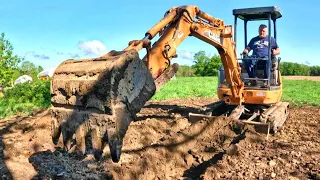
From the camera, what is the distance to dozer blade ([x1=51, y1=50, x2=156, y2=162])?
146 inches

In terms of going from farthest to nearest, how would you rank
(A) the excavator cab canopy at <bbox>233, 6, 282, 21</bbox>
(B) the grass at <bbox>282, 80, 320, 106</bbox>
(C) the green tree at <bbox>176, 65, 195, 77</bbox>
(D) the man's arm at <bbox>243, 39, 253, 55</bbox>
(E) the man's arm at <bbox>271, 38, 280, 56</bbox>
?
(C) the green tree at <bbox>176, 65, 195, 77</bbox> → (B) the grass at <bbox>282, 80, 320, 106</bbox> → (D) the man's arm at <bbox>243, 39, 253, 55</bbox> → (E) the man's arm at <bbox>271, 38, 280, 56</bbox> → (A) the excavator cab canopy at <bbox>233, 6, 282, 21</bbox>

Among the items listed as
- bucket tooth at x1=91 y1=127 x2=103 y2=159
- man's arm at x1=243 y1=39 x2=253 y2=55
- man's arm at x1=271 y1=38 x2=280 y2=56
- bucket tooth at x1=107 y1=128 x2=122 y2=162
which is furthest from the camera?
man's arm at x1=243 y1=39 x2=253 y2=55

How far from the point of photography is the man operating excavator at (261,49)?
8078mm

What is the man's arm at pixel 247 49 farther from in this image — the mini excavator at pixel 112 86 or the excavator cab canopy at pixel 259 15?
the mini excavator at pixel 112 86

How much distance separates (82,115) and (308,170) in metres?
3.29

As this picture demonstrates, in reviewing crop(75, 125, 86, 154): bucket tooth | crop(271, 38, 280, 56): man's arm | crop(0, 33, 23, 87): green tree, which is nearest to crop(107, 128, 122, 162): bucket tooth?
crop(75, 125, 86, 154): bucket tooth

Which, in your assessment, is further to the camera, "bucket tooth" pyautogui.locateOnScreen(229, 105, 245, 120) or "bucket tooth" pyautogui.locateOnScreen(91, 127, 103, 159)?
"bucket tooth" pyautogui.locateOnScreen(229, 105, 245, 120)

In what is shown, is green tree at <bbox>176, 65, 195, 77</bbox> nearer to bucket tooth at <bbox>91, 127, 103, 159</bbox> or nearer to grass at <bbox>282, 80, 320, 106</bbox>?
grass at <bbox>282, 80, 320, 106</bbox>

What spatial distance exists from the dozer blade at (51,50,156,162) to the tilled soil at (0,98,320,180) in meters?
1.29

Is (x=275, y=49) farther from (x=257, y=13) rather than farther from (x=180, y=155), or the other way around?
(x=180, y=155)

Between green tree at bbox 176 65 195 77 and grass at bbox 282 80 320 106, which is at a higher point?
green tree at bbox 176 65 195 77

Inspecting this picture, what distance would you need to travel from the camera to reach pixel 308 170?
4.87 meters

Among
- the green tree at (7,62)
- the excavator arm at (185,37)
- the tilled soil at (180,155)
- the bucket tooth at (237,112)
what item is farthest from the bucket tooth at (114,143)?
the green tree at (7,62)

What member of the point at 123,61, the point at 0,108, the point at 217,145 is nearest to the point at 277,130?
the point at 217,145
